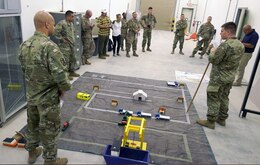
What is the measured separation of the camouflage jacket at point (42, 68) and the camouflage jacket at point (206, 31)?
7.52 m

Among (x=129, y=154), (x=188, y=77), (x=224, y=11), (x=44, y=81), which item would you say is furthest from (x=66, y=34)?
(x=224, y=11)

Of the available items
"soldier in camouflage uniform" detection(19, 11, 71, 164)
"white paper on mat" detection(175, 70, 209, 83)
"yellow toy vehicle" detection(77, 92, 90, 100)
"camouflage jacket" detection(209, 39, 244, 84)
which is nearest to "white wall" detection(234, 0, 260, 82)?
"white paper on mat" detection(175, 70, 209, 83)

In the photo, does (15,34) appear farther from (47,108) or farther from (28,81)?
(47,108)

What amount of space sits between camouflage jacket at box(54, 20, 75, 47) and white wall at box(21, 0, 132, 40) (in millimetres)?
530

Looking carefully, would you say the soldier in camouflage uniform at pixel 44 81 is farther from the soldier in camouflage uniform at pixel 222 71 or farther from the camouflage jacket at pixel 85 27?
the camouflage jacket at pixel 85 27

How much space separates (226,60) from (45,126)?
9.29 feet

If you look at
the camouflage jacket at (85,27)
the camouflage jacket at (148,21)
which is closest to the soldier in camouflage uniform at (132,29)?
the camouflage jacket at (148,21)

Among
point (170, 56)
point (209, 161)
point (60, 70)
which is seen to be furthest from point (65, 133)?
point (170, 56)

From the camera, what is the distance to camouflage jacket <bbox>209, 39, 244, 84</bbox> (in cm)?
333

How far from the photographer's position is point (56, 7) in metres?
5.62

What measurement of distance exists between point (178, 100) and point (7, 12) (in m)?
3.59

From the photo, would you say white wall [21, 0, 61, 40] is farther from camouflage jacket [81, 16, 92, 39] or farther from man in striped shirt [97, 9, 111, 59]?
man in striped shirt [97, 9, 111, 59]

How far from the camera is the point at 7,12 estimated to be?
311 cm

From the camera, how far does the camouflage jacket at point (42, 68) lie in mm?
2127
